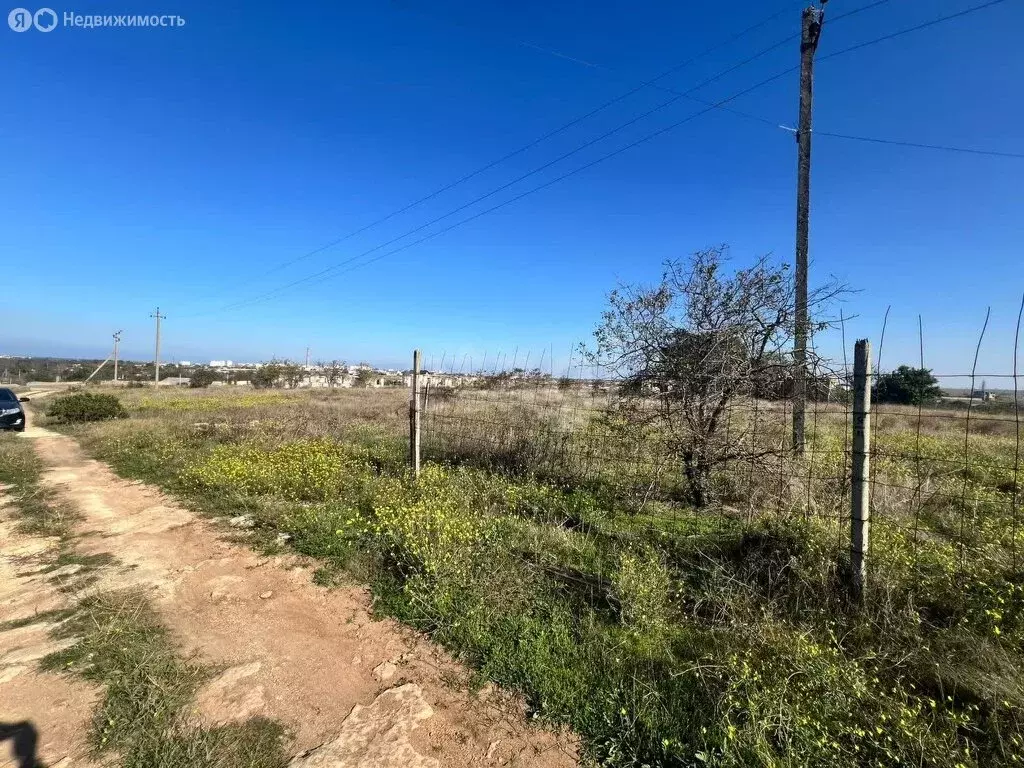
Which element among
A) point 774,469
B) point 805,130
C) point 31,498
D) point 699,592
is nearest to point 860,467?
point 699,592

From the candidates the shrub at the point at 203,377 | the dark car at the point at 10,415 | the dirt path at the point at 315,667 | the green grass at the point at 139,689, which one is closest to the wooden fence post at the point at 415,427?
the dirt path at the point at 315,667

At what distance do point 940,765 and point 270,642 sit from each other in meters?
3.84

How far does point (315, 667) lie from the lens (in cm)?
297

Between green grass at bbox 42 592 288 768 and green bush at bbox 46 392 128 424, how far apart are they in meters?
18.6

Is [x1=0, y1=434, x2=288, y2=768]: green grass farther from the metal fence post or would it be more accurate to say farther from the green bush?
the green bush

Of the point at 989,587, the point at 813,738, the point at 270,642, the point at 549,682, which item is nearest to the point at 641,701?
the point at 549,682

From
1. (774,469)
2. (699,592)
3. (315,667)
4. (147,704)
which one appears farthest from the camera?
(774,469)

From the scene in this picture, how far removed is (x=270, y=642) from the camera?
10.6 feet

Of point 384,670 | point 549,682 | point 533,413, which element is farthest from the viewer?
point 533,413

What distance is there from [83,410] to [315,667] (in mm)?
20463

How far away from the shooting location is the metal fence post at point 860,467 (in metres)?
3.21

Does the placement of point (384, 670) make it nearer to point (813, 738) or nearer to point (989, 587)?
point (813, 738)

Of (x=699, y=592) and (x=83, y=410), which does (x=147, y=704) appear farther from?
(x=83, y=410)

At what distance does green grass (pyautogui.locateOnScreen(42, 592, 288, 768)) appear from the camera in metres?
2.22
